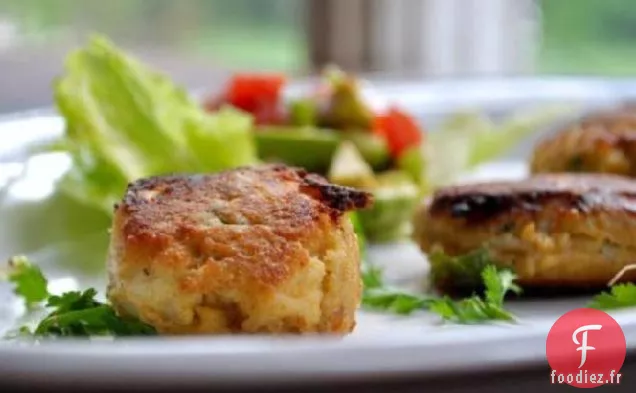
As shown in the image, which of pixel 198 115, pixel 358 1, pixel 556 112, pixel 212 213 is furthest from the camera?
pixel 358 1

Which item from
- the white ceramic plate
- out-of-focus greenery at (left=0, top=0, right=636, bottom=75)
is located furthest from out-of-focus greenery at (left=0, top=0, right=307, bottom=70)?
the white ceramic plate

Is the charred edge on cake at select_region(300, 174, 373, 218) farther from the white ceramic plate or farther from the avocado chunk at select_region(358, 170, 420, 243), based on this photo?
the avocado chunk at select_region(358, 170, 420, 243)

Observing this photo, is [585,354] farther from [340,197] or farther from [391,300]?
[391,300]

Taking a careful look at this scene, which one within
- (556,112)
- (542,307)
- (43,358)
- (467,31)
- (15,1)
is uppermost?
(15,1)

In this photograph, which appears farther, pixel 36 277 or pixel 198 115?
pixel 198 115

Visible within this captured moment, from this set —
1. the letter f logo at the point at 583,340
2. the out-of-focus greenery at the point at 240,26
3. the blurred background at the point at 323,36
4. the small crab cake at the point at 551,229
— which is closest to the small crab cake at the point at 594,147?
the small crab cake at the point at 551,229

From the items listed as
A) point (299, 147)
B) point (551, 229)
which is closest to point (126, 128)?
point (299, 147)

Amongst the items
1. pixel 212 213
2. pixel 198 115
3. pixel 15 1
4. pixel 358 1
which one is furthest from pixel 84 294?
pixel 15 1

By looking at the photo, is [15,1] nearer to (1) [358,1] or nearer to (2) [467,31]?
(1) [358,1]
